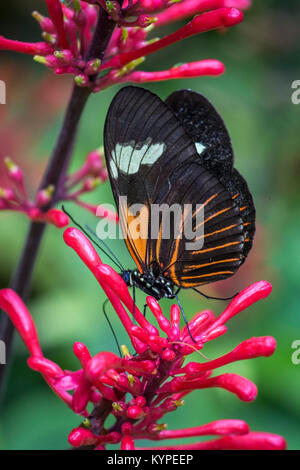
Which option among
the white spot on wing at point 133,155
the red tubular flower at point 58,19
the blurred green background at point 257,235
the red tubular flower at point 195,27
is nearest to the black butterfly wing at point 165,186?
the white spot on wing at point 133,155

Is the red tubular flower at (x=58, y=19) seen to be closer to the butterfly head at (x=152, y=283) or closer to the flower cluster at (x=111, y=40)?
the flower cluster at (x=111, y=40)

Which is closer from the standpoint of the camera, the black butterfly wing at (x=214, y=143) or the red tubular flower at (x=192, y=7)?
the red tubular flower at (x=192, y=7)

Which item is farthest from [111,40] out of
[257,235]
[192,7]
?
[257,235]

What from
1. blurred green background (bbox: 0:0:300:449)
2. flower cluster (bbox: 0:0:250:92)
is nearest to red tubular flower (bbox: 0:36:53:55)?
flower cluster (bbox: 0:0:250:92)

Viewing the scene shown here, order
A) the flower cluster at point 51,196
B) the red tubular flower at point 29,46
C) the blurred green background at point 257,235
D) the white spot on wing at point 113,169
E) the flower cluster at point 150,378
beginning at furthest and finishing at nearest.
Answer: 1. the blurred green background at point 257,235
2. the flower cluster at point 51,196
3. the white spot on wing at point 113,169
4. the red tubular flower at point 29,46
5. the flower cluster at point 150,378

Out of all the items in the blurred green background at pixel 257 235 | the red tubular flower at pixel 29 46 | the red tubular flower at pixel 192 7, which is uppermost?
the red tubular flower at pixel 192 7

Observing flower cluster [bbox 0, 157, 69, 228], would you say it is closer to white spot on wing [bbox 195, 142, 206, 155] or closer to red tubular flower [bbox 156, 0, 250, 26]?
white spot on wing [bbox 195, 142, 206, 155]

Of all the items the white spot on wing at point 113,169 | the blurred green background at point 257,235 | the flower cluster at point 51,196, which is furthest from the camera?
the blurred green background at point 257,235

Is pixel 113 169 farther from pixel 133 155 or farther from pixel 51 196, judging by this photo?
pixel 51 196
